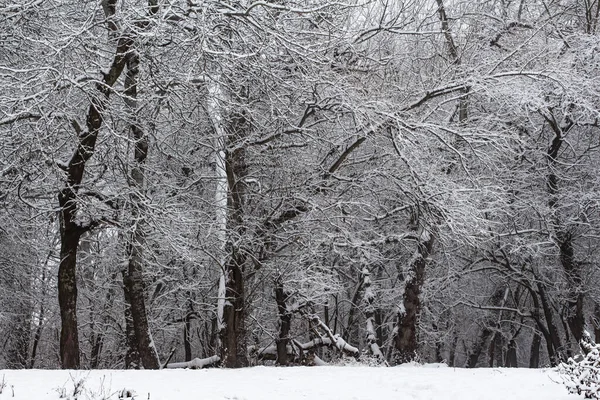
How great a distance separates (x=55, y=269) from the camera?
2022 centimetres

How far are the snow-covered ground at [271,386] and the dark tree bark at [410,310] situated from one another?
6.61 m

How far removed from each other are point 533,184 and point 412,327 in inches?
206

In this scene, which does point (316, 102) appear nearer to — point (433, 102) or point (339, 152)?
point (339, 152)

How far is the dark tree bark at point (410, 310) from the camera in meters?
15.9

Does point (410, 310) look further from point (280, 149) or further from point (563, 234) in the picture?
point (280, 149)

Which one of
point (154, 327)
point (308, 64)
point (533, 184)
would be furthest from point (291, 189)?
point (154, 327)

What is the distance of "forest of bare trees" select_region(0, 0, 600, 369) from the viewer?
30.6 feet

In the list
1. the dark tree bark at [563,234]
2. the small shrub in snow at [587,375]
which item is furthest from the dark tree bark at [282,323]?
the small shrub in snow at [587,375]

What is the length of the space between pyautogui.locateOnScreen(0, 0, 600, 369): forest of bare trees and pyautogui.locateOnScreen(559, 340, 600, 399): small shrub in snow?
480 centimetres

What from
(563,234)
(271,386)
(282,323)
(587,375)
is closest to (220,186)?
(282,323)

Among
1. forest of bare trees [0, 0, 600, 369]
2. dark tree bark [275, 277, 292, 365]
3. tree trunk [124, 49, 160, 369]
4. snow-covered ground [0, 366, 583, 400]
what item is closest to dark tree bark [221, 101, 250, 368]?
forest of bare trees [0, 0, 600, 369]

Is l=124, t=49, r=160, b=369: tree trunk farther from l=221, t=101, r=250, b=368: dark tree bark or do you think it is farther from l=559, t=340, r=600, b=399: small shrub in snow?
l=559, t=340, r=600, b=399: small shrub in snow

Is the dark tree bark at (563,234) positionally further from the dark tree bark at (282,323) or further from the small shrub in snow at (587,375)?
the small shrub in snow at (587,375)

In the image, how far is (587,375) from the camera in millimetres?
6477
